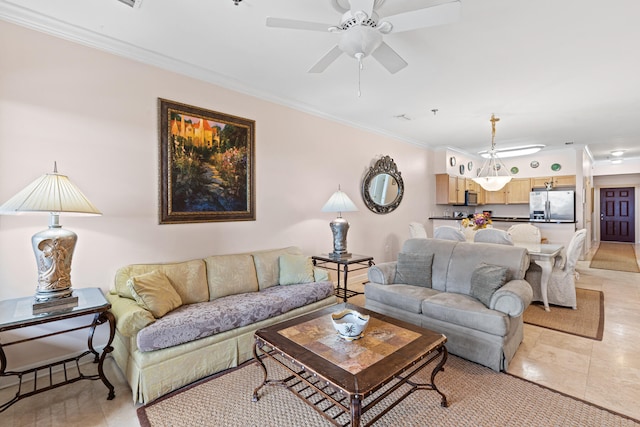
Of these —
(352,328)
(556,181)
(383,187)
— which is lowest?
(352,328)

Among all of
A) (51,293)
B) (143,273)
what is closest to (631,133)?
(143,273)

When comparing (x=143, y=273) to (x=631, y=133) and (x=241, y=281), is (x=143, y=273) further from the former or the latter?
(x=631, y=133)

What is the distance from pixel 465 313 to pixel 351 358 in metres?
1.33

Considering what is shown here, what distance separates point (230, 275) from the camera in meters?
2.97

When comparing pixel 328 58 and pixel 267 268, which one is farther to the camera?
pixel 267 268

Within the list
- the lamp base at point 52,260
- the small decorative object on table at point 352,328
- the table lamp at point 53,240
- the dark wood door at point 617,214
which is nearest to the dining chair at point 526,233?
the small decorative object on table at point 352,328

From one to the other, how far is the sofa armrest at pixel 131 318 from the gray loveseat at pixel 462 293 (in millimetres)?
2122

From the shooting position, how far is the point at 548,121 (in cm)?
484

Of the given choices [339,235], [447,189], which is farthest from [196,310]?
[447,189]

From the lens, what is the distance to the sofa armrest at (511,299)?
237cm

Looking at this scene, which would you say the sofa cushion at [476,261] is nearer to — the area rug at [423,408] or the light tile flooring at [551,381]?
the light tile flooring at [551,381]

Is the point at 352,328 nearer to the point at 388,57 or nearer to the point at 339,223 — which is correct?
the point at 388,57

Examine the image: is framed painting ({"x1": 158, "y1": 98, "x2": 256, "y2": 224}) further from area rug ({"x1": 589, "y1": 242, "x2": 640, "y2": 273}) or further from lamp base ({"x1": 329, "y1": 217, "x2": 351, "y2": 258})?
area rug ({"x1": 589, "y1": 242, "x2": 640, "y2": 273})

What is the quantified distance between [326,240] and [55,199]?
123 inches
